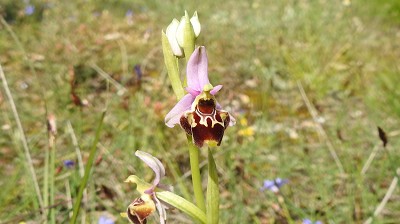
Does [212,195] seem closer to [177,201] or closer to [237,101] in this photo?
[177,201]

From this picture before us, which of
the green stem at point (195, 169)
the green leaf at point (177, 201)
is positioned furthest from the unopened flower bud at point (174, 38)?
the green leaf at point (177, 201)

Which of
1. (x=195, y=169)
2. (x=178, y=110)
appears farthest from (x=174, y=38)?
(x=195, y=169)

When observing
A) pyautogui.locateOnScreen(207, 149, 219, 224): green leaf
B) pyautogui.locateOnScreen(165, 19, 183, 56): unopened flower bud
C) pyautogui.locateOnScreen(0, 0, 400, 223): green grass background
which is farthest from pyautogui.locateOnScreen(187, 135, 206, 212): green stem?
pyautogui.locateOnScreen(0, 0, 400, 223): green grass background

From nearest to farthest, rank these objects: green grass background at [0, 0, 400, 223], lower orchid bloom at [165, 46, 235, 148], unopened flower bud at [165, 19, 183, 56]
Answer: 1. lower orchid bloom at [165, 46, 235, 148]
2. unopened flower bud at [165, 19, 183, 56]
3. green grass background at [0, 0, 400, 223]

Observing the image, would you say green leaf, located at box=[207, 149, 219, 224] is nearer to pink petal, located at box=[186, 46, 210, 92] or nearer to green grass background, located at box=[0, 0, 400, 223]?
pink petal, located at box=[186, 46, 210, 92]

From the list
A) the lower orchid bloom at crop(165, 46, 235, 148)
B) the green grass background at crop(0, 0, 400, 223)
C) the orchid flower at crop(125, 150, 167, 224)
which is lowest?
the orchid flower at crop(125, 150, 167, 224)

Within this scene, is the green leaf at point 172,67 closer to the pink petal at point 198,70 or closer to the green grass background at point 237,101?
the pink petal at point 198,70
